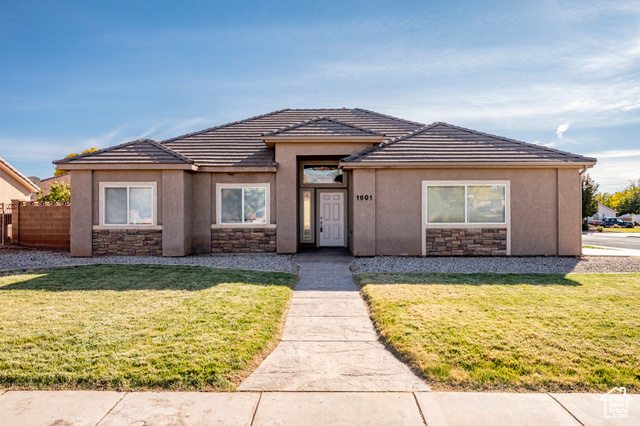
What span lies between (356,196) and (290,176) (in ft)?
8.21

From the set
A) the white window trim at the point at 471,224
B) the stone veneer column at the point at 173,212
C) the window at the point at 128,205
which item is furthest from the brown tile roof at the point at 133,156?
the white window trim at the point at 471,224

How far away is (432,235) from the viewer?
1257cm

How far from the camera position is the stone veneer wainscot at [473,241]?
496 inches

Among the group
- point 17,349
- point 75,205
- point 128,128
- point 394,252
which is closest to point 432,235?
point 394,252

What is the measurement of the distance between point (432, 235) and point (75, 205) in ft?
39.1

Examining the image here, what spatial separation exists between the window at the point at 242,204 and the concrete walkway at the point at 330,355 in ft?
19.8

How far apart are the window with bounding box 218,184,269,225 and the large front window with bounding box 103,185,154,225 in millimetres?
2444

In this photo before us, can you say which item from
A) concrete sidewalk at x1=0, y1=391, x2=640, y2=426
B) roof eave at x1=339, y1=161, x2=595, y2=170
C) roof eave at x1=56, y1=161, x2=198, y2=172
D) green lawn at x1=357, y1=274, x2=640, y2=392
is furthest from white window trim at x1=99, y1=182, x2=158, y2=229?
concrete sidewalk at x1=0, y1=391, x2=640, y2=426

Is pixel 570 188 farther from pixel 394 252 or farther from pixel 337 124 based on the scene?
pixel 337 124

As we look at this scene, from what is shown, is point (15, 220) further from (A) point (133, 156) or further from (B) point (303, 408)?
(B) point (303, 408)

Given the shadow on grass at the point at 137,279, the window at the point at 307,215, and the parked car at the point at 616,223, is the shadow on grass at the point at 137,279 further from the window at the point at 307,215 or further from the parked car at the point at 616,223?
the parked car at the point at 616,223

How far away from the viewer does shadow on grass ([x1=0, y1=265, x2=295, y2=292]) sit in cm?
815

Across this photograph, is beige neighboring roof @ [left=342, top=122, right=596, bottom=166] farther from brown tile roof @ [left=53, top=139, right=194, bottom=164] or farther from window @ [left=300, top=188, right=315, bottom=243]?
brown tile roof @ [left=53, top=139, right=194, bottom=164]

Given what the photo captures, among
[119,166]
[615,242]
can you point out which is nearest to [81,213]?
[119,166]
